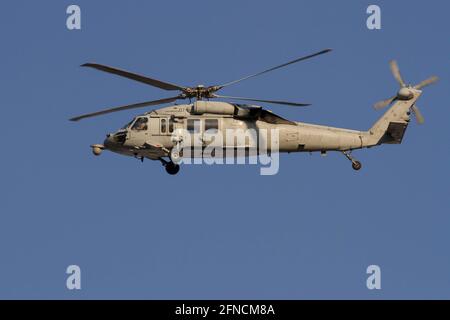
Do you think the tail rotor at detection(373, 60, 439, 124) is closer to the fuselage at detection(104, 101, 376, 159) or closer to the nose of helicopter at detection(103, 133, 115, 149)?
the fuselage at detection(104, 101, 376, 159)

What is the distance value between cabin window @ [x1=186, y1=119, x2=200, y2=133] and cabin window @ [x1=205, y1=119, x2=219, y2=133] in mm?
371

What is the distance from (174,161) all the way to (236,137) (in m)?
2.73

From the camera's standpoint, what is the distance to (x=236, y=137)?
155 feet

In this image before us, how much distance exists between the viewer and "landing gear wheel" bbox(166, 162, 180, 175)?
48.1 meters

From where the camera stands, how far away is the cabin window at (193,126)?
47000mm

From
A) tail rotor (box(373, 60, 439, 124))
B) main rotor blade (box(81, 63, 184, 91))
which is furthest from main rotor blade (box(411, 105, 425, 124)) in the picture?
main rotor blade (box(81, 63, 184, 91))

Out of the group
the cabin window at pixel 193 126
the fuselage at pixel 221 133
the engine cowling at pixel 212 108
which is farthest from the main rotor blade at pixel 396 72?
the cabin window at pixel 193 126

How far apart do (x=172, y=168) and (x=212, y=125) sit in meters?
2.60

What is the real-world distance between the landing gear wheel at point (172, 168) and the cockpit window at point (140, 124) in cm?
194

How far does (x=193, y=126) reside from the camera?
154ft
